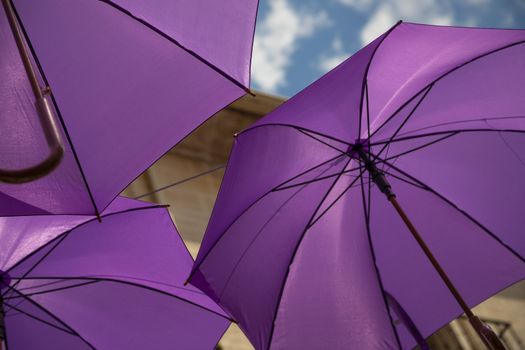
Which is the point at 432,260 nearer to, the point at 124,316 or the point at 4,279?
the point at 124,316

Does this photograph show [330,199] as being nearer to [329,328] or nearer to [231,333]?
[329,328]

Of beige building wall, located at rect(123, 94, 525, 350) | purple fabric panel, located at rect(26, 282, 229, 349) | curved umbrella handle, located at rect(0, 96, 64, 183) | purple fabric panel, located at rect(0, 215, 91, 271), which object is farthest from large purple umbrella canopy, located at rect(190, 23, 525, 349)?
beige building wall, located at rect(123, 94, 525, 350)

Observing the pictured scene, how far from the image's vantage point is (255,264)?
3893 mm

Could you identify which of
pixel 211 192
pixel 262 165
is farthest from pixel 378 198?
pixel 211 192

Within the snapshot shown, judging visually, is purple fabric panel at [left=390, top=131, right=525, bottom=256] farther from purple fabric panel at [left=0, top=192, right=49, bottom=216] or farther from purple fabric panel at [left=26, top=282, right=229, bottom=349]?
purple fabric panel at [left=0, top=192, right=49, bottom=216]

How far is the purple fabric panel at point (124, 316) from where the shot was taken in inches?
165

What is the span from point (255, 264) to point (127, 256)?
894mm

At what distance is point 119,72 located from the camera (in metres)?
3.64

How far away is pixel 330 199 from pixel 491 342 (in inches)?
58.5

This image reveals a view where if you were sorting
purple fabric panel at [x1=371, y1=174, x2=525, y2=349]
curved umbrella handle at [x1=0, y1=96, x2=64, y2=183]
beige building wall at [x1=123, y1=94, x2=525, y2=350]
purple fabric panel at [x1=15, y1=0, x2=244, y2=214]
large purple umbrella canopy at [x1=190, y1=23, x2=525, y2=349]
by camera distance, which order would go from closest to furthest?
curved umbrella handle at [x1=0, y1=96, x2=64, y2=183] < purple fabric panel at [x1=15, y1=0, x2=244, y2=214] < large purple umbrella canopy at [x1=190, y1=23, x2=525, y2=349] < purple fabric panel at [x1=371, y1=174, x2=525, y2=349] < beige building wall at [x1=123, y1=94, x2=525, y2=350]

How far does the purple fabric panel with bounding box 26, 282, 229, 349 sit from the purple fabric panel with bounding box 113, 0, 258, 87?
1.57m

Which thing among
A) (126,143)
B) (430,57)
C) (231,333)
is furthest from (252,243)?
(231,333)

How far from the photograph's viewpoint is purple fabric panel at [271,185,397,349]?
3.78 m

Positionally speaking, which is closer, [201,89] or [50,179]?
[50,179]
